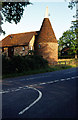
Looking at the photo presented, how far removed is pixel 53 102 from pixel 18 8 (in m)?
18.0

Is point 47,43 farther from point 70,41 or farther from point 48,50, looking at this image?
point 70,41

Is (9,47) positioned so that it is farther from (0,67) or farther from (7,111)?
(7,111)

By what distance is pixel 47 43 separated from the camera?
44281mm

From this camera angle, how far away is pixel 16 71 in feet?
76.4

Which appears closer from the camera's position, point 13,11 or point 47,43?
point 13,11

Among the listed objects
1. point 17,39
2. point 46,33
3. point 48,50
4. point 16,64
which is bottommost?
point 16,64

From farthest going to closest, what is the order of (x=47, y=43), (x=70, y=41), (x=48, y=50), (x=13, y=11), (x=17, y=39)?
(x=70, y=41) → (x=17, y=39) → (x=48, y=50) → (x=47, y=43) → (x=13, y=11)

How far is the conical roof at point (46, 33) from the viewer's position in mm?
44344

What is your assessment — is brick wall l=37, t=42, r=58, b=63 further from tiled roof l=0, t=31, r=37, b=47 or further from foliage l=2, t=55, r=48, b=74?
foliage l=2, t=55, r=48, b=74

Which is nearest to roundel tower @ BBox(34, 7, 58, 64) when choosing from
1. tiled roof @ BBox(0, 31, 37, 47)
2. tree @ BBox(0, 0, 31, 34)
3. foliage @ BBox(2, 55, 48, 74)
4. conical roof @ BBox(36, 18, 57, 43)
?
conical roof @ BBox(36, 18, 57, 43)

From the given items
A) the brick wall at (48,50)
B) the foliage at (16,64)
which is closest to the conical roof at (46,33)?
the brick wall at (48,50)

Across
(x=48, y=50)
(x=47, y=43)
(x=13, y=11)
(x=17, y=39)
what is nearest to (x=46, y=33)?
(x=47, y=43)

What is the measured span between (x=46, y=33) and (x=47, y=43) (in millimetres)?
2615

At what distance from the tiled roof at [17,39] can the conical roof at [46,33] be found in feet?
14.2
